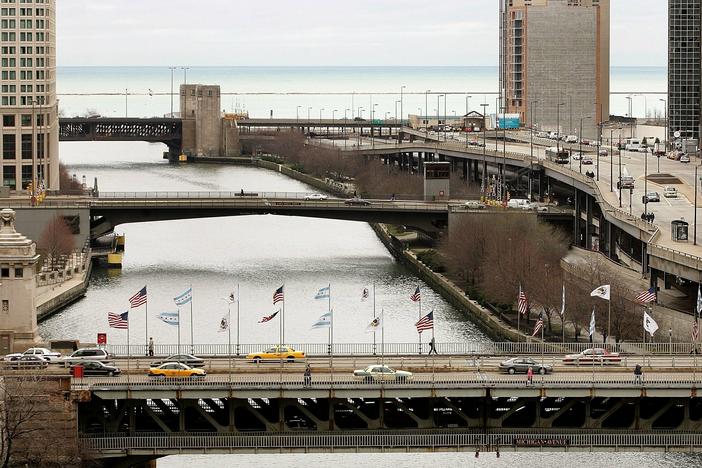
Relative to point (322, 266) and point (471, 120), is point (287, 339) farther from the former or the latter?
point (471, 120)

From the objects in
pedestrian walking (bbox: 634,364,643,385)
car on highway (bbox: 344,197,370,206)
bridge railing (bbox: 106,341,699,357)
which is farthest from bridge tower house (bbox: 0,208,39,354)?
car on highway (bbox: 344,197,370,206)

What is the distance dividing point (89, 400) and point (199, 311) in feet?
109

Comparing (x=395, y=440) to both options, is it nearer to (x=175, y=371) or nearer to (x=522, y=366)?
(x=522, y=366)

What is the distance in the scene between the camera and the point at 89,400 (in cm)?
4672

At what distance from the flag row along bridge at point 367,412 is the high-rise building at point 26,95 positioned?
64.2m

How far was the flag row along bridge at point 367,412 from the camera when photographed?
47031 mm

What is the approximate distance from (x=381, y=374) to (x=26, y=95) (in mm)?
71448

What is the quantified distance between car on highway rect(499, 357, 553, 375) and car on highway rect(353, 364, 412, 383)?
282cm

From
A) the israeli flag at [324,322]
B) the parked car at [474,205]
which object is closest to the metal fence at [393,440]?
the israeli flag at [324,322]

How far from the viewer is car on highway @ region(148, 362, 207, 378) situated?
4856cm

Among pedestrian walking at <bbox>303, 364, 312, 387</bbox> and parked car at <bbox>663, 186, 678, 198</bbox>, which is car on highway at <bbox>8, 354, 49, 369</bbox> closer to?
pedestrian walking at <bbox>303, 364, 312, 387</bbox>

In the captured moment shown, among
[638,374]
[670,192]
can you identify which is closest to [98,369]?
[638,374]

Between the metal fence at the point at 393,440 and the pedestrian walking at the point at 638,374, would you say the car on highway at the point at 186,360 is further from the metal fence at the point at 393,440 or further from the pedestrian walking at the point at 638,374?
the pedestrian walking at the point at 638,374

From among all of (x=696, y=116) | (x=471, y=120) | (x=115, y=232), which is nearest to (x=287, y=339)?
(x=115, y=232)
